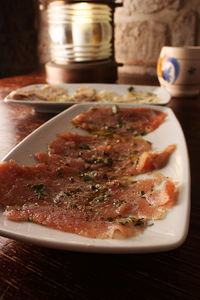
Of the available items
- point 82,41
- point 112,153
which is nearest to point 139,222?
point 112,153

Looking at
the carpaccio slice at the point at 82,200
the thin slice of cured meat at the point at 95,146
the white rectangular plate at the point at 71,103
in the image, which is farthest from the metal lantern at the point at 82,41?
the carpaccio slice at the point at 82,200

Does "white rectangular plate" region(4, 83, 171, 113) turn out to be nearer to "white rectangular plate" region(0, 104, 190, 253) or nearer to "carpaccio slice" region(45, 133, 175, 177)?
"carpaccio slice" region(45, 133, 175, 177)

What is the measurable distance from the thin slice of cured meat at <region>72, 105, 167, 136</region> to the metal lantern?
1.72 feet

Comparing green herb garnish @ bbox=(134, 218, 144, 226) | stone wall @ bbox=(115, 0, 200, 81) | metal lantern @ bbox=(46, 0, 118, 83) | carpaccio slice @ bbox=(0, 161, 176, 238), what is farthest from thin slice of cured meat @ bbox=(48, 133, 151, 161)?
stone wall @ bbox=(115, 0, 200, 81)

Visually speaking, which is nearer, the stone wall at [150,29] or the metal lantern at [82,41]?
the metal lantern at [82,41]

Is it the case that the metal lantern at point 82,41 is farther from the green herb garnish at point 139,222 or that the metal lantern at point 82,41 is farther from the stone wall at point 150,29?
Result: the green herb garnish at point 139,222

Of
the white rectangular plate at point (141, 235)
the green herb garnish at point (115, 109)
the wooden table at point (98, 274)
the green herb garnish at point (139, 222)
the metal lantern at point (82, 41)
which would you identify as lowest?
the wooden table at point (98, 274)

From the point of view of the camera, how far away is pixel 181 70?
1.13 m

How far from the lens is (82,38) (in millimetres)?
1408

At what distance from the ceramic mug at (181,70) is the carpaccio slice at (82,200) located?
683 millimetres

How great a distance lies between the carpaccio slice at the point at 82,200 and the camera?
0.40 m

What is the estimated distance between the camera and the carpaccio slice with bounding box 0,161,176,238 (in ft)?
1.30

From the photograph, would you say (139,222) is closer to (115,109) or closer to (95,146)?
(95,146)

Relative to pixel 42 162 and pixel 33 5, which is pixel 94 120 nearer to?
pixel 42 162
